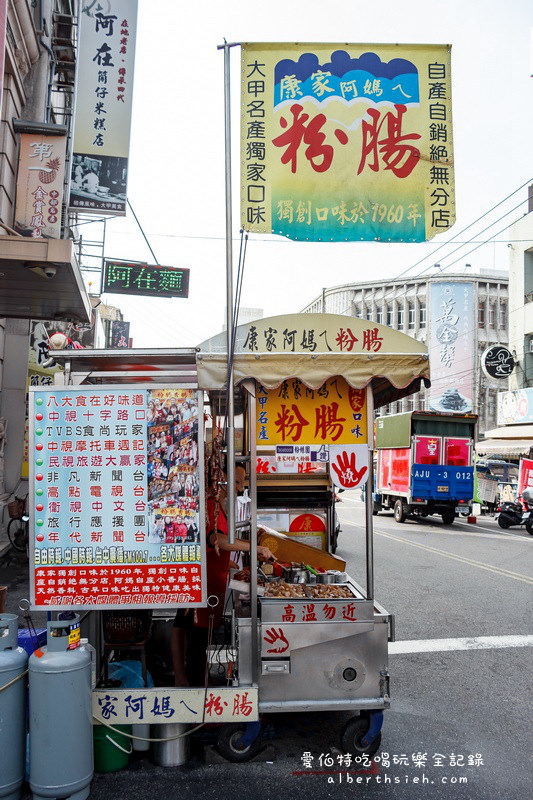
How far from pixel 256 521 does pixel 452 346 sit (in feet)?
166

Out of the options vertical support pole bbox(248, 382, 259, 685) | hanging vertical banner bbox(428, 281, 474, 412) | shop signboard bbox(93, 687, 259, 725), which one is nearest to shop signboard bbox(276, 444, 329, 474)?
vertical support pole bbox(248, 382, 259, 685)

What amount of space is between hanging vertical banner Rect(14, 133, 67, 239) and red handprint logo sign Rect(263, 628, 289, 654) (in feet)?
22.2

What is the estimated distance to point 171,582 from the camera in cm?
442

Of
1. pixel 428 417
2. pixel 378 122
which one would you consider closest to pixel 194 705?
pixel 378 122

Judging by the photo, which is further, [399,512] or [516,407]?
[516,407]

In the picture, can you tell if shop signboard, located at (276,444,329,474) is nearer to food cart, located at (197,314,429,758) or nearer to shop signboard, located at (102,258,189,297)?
food cart, located at (197,314,429,758)

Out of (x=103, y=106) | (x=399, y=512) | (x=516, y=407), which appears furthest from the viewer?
(x=516, y=407)

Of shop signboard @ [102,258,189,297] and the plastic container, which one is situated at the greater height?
Result: shop signboard @ [102,258,189,297]

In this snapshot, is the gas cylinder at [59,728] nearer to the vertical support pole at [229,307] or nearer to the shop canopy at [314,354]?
the vertical support pole at [229,307]

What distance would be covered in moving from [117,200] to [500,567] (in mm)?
11103

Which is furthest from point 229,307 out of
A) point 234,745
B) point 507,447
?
point 507,447

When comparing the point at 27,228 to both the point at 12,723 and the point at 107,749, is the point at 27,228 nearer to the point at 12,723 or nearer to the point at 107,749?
the point at 12,723

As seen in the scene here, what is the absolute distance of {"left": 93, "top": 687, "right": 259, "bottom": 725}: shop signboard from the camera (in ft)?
13.9

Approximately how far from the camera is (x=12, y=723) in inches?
152
